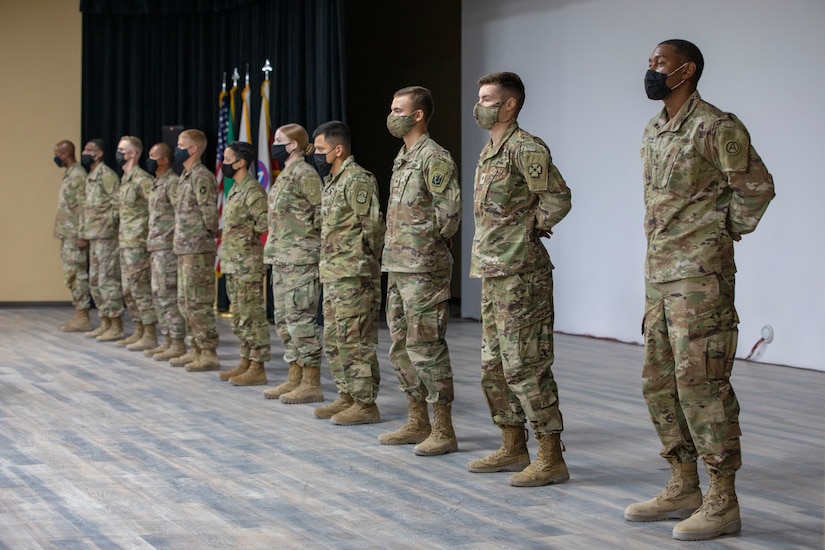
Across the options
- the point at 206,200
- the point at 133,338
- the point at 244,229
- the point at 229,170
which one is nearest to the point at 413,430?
the point at 244,229

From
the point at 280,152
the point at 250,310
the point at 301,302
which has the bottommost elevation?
the point at 250,310

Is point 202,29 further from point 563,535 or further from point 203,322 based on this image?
point 563,535

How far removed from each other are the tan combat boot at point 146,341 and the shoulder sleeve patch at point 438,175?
4.24 m

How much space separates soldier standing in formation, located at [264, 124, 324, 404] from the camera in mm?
5648

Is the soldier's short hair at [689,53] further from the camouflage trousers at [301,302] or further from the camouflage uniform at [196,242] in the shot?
the camouflage uniform at [196,242]

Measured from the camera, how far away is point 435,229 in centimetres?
443

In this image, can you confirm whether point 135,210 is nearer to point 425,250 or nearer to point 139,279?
point 139,279

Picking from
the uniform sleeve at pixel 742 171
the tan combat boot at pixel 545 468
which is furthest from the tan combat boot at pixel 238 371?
the uniform sleeve at pixel 742 171

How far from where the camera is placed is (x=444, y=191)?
14.2 feet

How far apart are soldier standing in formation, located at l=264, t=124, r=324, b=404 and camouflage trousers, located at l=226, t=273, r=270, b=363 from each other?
49 cm

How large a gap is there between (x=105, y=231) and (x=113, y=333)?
0.83 m

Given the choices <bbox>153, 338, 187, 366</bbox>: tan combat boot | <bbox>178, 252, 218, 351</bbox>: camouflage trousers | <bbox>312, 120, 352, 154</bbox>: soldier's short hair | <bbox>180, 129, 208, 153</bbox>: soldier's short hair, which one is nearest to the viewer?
<bbox>312, 120, 352, 154</bbox>: soldier's short hair

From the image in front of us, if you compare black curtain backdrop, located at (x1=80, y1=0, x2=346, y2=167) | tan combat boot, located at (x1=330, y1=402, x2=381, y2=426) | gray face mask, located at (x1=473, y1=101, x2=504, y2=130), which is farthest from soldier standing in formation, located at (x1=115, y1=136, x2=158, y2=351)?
gray face mask, located at (x1=473, y1=101, x2=504, y2=130)

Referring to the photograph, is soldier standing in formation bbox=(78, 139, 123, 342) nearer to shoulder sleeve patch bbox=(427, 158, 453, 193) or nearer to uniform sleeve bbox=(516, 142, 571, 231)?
shoulder sleeve patch bbox=(427, 158, 453, 193)
